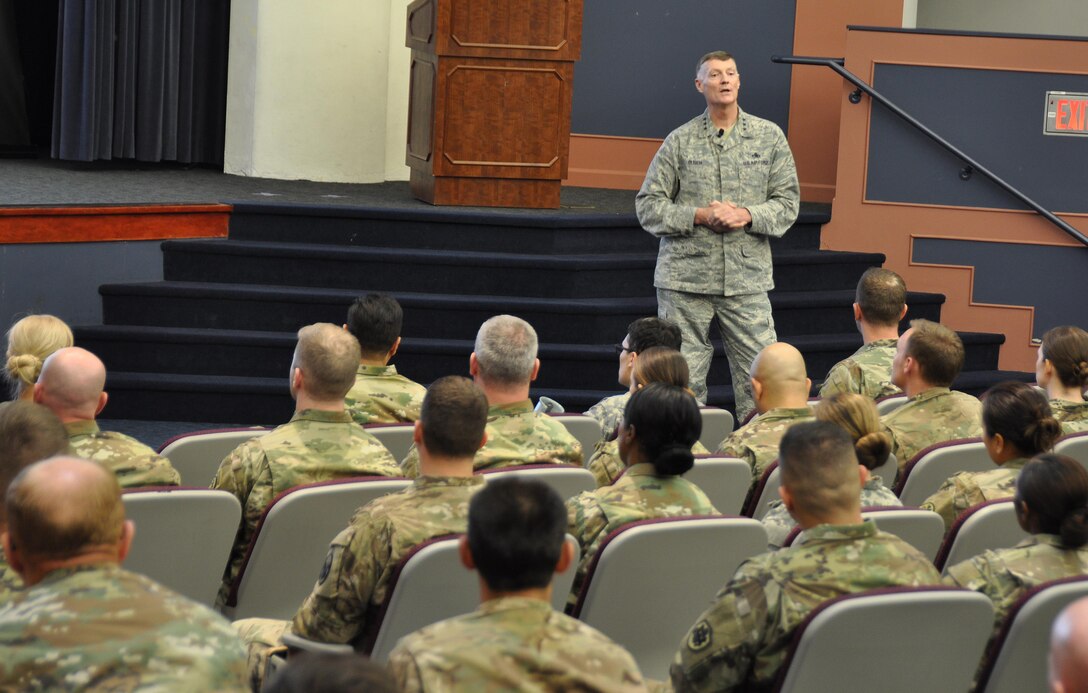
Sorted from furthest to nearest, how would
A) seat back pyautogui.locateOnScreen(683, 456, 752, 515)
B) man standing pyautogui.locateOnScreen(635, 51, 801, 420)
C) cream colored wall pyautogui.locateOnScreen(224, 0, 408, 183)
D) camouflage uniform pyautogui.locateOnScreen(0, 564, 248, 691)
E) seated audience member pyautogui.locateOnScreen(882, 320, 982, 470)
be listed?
cream colored wall pyautogui.locateOnScreen(224, 0, 408, 183)
man standing pyautogui.locateOnScreen(635, 51, 801, 420)
seated audience member pyautogui.locateOnScreen(882, 320, 982, 470)
seat back pyautogui.locateOnScreen(683, 456, 752, 515)
camouflage uniform pyautogui.locateOnScreen(0, 564, 248, 691)

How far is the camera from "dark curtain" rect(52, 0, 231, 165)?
806 cm

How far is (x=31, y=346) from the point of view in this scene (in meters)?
3.80

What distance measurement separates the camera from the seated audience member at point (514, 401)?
3500 mm

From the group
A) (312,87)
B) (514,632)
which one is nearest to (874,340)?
(514,632)

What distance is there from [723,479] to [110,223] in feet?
13.4

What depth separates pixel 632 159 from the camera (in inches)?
353

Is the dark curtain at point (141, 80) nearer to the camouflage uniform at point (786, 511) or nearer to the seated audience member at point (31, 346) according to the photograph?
the seated audience member at point (31, 346)

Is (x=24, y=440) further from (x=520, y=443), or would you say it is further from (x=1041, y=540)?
(x=1041, y=540)

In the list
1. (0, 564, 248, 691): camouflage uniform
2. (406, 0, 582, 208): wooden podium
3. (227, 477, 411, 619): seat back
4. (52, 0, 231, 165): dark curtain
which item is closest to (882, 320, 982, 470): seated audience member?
(227, 477, 411, 619): seat back

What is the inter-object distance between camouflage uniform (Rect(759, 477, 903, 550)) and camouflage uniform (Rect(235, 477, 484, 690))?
0.71 m

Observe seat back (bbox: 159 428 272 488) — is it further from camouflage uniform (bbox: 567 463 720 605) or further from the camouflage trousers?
the camouflage trousers

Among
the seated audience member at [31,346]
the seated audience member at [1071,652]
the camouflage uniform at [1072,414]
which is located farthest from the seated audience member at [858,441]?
the seated audience member at [31,346]

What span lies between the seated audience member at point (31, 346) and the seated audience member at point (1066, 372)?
2.70 meters

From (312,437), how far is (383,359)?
966 millimetres
